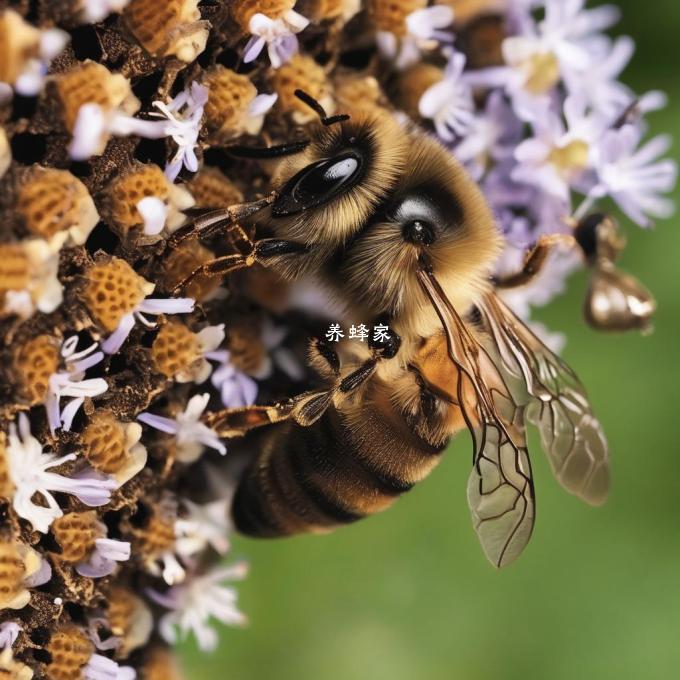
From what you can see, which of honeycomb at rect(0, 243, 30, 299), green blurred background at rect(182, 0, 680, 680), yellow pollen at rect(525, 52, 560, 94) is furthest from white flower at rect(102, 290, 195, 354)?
green blurred background at rect(182, 0, 680, 680)

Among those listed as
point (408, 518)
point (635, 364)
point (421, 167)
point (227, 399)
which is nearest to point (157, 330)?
point (227, 399)

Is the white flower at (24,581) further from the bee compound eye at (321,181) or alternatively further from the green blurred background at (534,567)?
the green blurred background at (534,567)

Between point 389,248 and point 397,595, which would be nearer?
point 389,248

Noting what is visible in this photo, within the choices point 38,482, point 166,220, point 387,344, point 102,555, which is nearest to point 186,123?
point 166,220

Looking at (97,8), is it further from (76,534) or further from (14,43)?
(76,534)

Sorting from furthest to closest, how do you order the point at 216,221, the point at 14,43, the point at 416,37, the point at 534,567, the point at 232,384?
the point at 534,567 < the point at 416,37 < the point at 232,384 < the point at 216,221 < the point at 14,43

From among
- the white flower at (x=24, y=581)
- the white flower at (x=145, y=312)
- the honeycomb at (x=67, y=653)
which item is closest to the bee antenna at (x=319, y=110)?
the white flower at (x=145, y=312)

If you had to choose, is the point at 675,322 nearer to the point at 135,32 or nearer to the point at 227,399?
the point at 227,399
